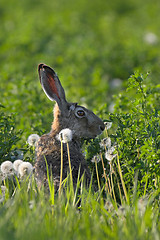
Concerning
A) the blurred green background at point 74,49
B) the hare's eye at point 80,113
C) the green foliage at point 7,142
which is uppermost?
the blurred green background at point 74,49

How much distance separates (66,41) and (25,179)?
10936 millimetres

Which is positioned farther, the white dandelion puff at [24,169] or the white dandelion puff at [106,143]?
the white dandelion puff at [106,143]

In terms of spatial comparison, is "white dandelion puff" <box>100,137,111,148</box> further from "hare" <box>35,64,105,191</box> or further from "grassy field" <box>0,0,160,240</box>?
"hare" <box>35,64,105,191</box>

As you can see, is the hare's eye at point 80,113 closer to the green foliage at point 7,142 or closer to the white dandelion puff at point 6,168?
A: the green foliage at point 7,142

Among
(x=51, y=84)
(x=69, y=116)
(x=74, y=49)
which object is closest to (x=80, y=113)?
(x=69, y=116)

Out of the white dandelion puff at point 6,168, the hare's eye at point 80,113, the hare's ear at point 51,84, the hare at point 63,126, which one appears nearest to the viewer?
the white dandelion puff at point 6,168

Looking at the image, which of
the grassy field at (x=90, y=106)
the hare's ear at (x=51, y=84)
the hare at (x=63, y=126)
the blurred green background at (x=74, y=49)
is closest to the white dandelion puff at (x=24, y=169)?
the grassy field at (x=90, y=106)

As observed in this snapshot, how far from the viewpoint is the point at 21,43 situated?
14.3 metres

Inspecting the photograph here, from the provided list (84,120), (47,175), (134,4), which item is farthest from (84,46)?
(134,4)

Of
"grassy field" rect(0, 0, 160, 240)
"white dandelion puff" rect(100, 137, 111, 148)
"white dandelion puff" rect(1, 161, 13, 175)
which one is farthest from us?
"white dandelion puff" rect(100, 137, 111, 148)

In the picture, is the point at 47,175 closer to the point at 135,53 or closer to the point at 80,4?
the point at 135,53

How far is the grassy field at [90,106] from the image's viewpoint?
11.3ft

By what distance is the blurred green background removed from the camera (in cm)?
736

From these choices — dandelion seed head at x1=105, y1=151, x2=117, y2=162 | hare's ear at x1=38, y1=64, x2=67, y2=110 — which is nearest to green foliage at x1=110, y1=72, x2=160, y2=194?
dandelion seed head at x1=105, y1=151, x2=117, y2=162
